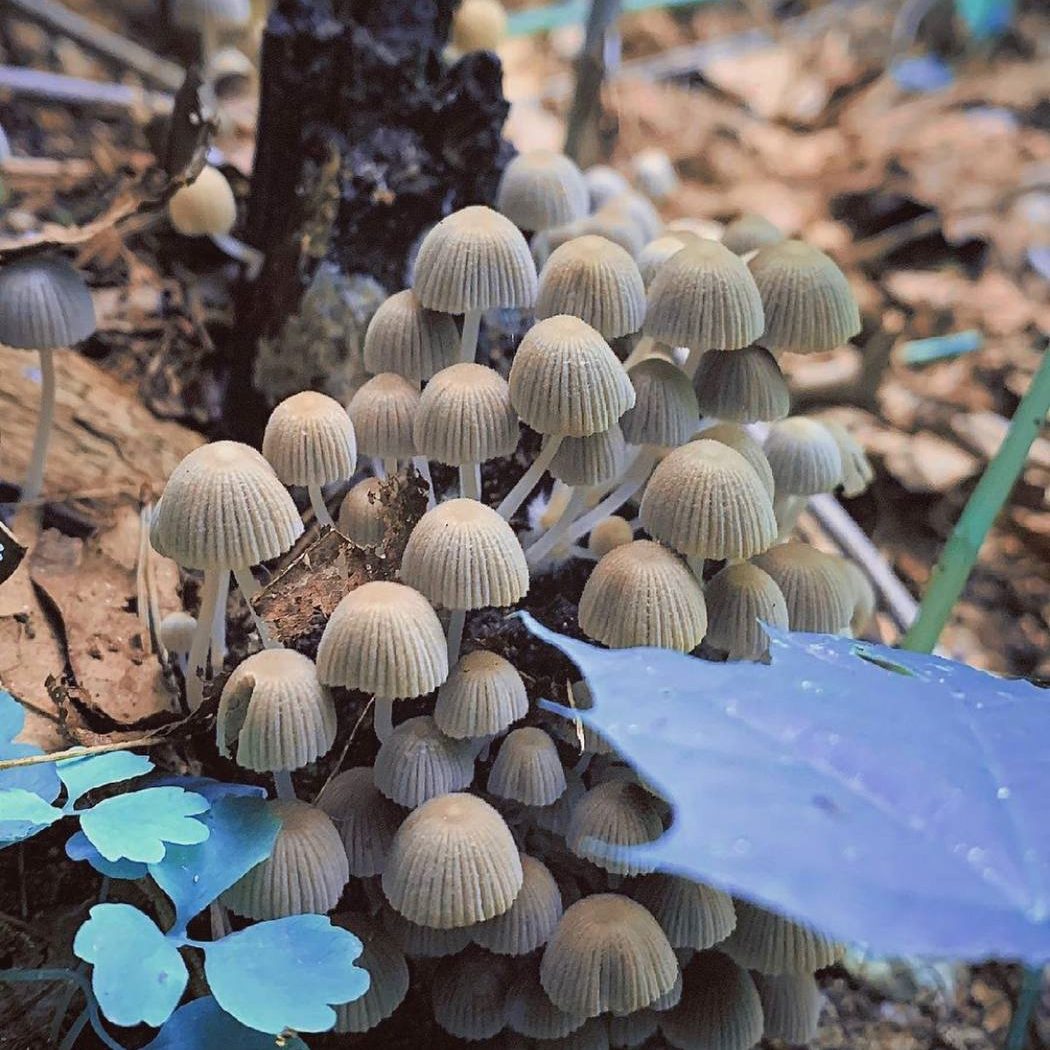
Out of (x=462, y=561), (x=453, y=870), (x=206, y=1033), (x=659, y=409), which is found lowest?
(x=206, y=1033)

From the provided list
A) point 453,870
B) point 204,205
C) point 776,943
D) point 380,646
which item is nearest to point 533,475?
point 380,646

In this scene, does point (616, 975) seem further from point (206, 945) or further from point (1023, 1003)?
point (1023, 1003)

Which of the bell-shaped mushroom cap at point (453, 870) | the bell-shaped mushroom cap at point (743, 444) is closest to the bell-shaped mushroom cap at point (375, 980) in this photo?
the bell-shaped mushroom cap at point (453, 870)

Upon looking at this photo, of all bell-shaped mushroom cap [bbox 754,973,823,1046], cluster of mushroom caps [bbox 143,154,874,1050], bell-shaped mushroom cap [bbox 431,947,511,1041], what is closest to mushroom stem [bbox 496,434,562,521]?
cluster of mushroom caps [bbox 143,154,874,1050]

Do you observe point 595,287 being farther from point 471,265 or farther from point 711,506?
point 711,506

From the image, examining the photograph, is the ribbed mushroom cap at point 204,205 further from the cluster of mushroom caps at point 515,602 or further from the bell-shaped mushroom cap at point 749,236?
the bell-shaped mushroom cap at point 749,236

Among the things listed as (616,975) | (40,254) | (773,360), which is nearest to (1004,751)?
(616,975)
